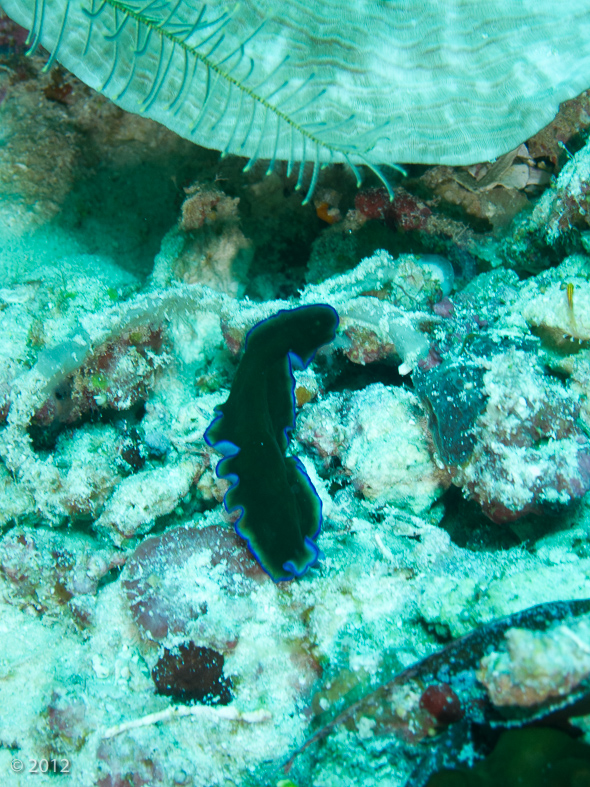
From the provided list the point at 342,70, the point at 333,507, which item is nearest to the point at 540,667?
the point at 333,507

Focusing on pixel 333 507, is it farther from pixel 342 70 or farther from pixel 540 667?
pixel 342 70

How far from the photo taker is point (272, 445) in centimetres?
206

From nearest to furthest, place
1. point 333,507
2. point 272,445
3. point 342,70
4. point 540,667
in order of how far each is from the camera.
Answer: point 540,667 < point 272,445 < point 333,507 < point 342,70

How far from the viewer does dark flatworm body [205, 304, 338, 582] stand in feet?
6.11

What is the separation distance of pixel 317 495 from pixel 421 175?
2.54m

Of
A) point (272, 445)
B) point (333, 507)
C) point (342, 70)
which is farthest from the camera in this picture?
point (342, 70)

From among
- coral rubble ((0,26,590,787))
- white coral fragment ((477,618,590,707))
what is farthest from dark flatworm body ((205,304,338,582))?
white coral fragment ((477,618,590,707))

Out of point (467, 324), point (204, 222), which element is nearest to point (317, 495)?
point (467, 324)

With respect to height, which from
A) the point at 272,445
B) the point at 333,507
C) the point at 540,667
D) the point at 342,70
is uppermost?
the point at 342,70

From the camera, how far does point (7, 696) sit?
2021mm

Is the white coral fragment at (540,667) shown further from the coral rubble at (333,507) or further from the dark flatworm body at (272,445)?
the dark flatworm body at (272,445)

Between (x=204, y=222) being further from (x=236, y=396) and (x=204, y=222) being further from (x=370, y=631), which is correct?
(x=370, y=631)

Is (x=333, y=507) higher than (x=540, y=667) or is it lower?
lower

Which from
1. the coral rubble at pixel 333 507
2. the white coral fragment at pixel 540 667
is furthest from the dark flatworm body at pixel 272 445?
Answer: the white coral fragment at pixel 540 667
